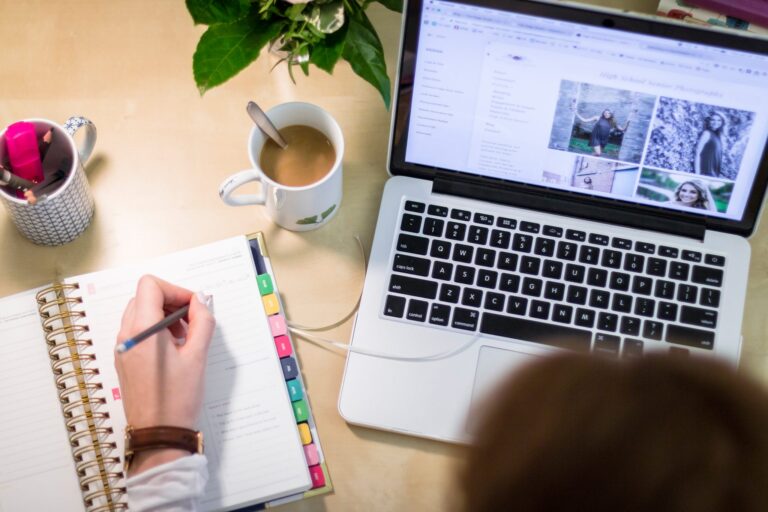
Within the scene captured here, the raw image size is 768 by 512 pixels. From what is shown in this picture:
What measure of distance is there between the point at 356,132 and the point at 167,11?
0.89 ft

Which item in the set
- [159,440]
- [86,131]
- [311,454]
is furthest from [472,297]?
[86,131]

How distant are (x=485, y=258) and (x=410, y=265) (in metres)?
0.08

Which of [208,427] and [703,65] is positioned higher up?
[703,65]

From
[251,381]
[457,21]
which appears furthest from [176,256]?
[457,21]

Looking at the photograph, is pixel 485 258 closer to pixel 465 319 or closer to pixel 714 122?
pixel 465 319

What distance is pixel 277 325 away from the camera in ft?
2.56

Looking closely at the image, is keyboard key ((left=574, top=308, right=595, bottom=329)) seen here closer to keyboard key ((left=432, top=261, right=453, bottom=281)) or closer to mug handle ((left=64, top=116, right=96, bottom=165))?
keyboard key ((left=432, top=261, right=453, bottom=281))

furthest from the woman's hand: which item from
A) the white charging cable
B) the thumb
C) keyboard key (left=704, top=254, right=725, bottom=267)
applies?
keyboard key (left=704, top=254, right=725, bottom=267)

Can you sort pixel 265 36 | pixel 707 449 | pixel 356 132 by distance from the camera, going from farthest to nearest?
pixel 356 132
pixel 265 36
pixel 707 449

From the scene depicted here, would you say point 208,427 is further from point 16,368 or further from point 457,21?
point 457,21

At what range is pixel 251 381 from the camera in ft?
2.49

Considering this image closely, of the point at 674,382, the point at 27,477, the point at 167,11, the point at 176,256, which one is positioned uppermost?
the point at 167,11

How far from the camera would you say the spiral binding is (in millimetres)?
736

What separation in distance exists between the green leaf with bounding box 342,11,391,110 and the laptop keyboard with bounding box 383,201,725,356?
6.2 inches
